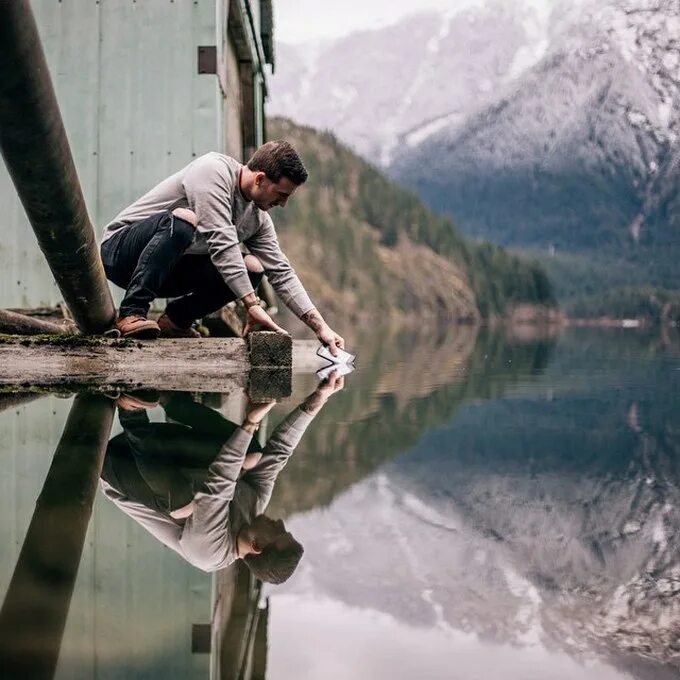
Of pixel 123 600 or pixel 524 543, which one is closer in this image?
pixel 123 600

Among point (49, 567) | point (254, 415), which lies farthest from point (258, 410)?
point (49, 567)

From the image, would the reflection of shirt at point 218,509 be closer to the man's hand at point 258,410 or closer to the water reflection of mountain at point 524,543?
the water reflection of mountain at point 524,543

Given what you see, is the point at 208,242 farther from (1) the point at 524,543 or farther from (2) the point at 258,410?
(1) the point at 524,543

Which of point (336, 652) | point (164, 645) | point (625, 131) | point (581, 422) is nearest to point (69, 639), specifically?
point (164, 645)

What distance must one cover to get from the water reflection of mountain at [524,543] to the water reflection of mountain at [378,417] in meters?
0.07

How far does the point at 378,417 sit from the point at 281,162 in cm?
111

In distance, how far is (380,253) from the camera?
208 feet

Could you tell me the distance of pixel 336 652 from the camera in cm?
119

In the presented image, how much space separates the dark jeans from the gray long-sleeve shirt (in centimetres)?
8

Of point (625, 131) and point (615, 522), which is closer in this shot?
point (615, 522)

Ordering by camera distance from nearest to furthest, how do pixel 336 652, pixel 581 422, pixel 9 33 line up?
pixel 336 652 → pixel 9 33 → pixel 581 422

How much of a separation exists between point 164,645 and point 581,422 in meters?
→ 2.45

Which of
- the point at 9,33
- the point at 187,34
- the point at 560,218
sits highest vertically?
the point at 187,34

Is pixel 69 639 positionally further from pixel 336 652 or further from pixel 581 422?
pixel 581 422
